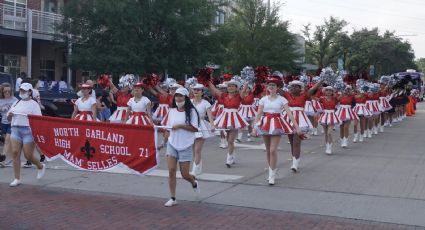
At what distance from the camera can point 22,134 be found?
9852 millimetres

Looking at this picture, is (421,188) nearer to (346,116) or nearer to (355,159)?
(355,159)

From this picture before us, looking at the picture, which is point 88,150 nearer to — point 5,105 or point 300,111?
point 5,105

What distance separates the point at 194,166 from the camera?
10883mm

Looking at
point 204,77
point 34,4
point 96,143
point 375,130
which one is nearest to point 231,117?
point 204,77

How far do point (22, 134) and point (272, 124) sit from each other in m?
4.21

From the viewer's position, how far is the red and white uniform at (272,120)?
9.98 meters

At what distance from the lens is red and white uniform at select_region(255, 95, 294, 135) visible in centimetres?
998

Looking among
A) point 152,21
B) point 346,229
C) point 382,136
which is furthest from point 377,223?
point 152,21

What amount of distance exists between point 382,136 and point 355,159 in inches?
282

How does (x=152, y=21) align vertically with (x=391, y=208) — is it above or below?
above

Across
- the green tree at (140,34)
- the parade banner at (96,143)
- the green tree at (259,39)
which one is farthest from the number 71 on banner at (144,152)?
the green tree at (259,39)

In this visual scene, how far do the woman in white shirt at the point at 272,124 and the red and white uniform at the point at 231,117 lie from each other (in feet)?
6.84

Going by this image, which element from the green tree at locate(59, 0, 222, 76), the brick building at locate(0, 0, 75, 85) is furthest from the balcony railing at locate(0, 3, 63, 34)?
the green tree at locate(59, 0, 222, 76)

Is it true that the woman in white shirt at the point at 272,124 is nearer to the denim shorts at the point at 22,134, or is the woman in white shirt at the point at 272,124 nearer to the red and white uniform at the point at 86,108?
the red and white uniform at the point at 86,108
